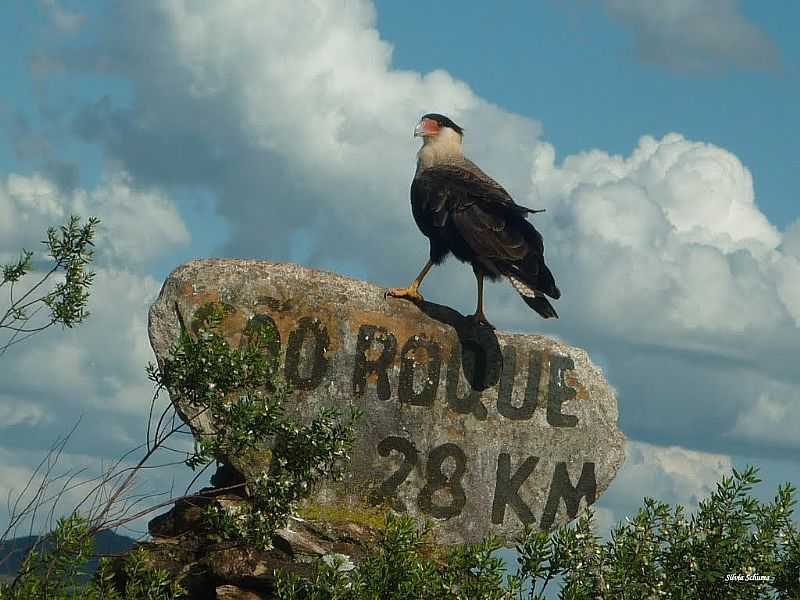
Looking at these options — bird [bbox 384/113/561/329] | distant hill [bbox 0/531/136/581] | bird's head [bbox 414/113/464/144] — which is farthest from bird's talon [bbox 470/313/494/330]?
distant hill [bbox 0/531/136/581]

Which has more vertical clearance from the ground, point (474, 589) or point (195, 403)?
point (195, 403)

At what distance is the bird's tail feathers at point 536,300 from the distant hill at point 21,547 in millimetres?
3870

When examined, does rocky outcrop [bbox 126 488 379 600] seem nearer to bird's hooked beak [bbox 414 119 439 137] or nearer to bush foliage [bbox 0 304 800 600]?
bush foliage [bbox 0 304 800 600]

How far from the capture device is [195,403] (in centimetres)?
747

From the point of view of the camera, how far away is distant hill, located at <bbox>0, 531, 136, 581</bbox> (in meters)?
6.93

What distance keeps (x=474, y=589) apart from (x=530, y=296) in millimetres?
4151

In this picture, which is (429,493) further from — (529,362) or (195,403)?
(195,403)

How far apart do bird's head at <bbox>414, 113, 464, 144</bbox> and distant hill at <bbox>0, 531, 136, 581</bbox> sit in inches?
199

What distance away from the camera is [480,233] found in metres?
10.4

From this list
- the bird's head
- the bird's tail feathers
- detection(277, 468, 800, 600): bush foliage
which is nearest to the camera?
detection(277, 468, 800, 600): bush foliage

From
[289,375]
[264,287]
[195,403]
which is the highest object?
[264,287]

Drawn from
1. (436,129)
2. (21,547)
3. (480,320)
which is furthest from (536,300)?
(21,547)

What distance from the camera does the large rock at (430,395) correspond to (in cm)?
991

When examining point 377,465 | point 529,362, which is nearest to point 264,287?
point 377,465
